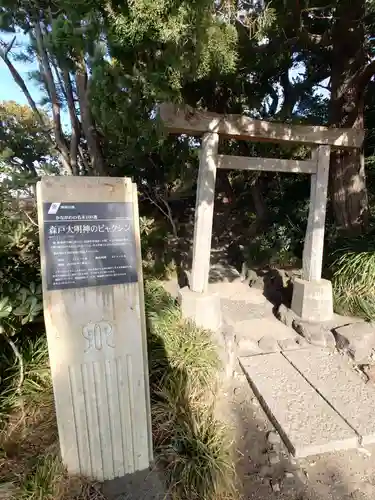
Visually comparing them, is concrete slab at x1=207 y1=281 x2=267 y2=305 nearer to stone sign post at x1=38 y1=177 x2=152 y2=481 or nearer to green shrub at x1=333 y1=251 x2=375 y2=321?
green shrub at x1=333 y1=251 x2=375 y2=321

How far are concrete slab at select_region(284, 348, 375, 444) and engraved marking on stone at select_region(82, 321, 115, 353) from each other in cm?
197

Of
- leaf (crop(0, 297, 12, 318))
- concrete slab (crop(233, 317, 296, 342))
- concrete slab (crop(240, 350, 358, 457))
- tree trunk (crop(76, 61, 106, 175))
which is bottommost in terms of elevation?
concrete slab (crop(240, 350, 358, 457))

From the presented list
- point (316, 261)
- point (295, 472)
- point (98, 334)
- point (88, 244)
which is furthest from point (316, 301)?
point (88, 244)

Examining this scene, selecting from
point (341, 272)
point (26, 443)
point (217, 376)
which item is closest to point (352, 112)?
point (341, 272)

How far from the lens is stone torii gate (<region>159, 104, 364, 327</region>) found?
294cm

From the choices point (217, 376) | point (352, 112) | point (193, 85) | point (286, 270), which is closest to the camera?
point (217, 376)

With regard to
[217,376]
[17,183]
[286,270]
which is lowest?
[217,376]

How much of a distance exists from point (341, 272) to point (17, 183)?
362 centimetres

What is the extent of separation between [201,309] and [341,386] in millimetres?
1433

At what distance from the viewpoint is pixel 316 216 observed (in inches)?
137

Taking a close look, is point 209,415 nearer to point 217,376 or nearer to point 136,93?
point 217,376

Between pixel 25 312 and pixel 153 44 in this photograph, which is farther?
pixel 153 44

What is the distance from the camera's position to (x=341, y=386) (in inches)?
105

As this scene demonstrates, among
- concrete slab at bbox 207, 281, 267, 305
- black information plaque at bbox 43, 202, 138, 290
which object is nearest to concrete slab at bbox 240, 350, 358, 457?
concrete slab at bbox 207, 281, 267, 305
